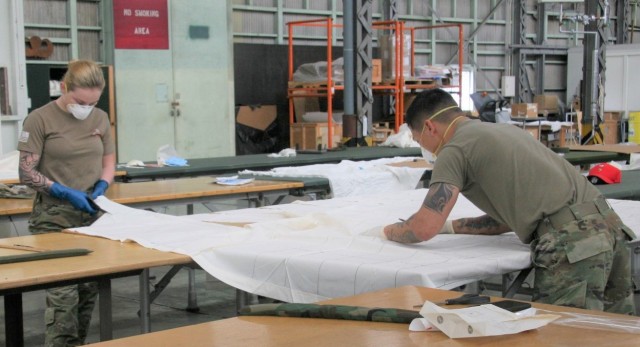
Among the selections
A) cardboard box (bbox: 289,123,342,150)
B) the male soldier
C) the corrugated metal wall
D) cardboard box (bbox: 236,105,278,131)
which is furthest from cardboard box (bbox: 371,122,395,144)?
the male soldier

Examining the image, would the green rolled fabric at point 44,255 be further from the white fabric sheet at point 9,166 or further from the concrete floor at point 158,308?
the white fabric sheet at point 9,166

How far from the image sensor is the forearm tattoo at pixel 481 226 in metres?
4.07

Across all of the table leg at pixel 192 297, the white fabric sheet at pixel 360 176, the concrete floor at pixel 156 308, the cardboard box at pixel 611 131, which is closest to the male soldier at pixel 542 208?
the concrete floor at pixel 156 308

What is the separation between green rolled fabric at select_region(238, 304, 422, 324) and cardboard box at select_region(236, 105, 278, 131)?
13.0m

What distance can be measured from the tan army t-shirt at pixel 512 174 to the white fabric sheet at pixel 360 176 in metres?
3.48

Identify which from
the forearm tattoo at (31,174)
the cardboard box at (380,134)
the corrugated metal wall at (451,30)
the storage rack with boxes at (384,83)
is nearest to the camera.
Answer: the forearm tattoo at (31,174)

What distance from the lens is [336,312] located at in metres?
2.61

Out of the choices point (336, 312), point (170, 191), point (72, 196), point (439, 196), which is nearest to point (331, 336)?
point (336, 312)

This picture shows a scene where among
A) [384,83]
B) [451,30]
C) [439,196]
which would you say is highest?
[451,30]

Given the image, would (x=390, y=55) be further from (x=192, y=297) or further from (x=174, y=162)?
(x=192, y=297)

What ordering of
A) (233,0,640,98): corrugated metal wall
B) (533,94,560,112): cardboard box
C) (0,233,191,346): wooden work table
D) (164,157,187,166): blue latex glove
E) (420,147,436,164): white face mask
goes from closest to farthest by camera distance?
(0,233,191,346): wooden work table < (420,147,436,164): white face mask < (164,157,187,166): blue latex glove < (233,0,640,98): corrugated metal wall < (533,94,560,112): cardboard box

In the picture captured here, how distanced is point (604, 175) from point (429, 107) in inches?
118

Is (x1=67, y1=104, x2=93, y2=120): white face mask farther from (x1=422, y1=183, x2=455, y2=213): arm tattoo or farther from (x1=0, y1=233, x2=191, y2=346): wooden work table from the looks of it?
(x1=422, y1=183, x2=455, y2=213): arm tattoo

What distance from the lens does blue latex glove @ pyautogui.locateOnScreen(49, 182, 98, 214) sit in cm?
459
